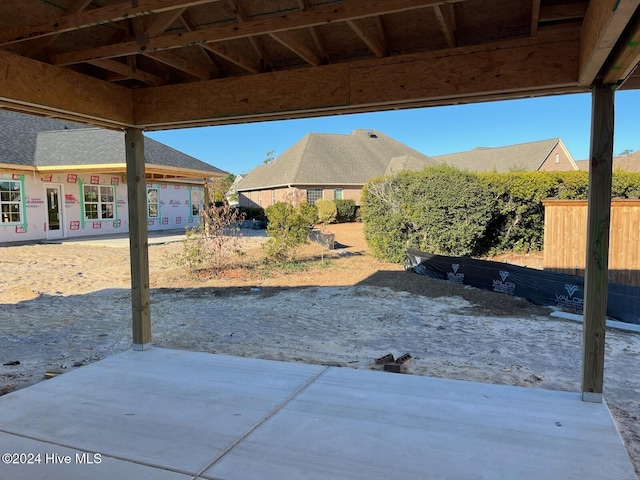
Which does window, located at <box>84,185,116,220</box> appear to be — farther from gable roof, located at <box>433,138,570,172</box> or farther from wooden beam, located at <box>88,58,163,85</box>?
gable roof, located at <box>433,138,570,172</box>

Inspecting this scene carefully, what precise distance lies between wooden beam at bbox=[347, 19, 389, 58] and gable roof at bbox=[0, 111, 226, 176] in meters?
15.0

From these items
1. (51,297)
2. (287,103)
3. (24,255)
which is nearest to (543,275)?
(287,103)

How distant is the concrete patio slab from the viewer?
2500 millimetres

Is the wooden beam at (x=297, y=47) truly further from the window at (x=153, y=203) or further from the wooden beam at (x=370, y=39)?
the window at (x=153, y=203)

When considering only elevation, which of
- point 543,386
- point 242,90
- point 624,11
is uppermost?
point 242,90

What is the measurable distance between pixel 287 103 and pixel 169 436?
2877 mm

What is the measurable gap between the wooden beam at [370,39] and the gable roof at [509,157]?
24.3m

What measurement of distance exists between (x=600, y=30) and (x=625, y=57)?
445 mm

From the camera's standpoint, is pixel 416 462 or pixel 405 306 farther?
pixel 405 306

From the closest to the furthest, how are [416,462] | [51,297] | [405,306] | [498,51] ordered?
1. [416,462]
2. [498,51]
3. [405,306]
4. [51,297]

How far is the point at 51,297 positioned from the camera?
848 centimetres

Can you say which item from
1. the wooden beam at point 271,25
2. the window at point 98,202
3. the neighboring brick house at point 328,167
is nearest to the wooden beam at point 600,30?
the wooden beam at point 271,25

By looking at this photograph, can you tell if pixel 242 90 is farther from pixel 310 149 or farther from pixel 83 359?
pixel 310 149

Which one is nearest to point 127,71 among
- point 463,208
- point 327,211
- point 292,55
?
point 292,55
